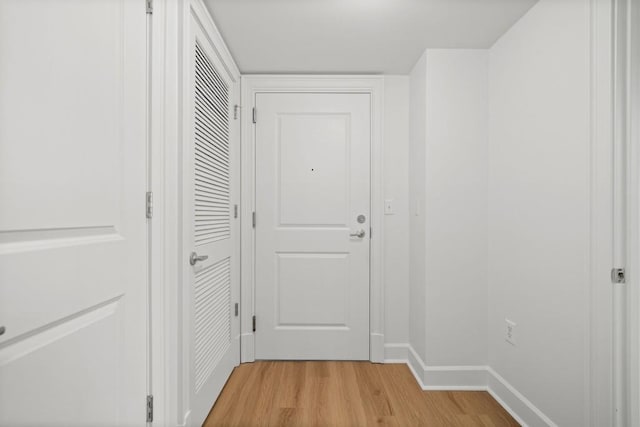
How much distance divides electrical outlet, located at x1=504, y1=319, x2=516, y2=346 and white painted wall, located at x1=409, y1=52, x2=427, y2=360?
1.54ft

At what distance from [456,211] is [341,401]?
1363 mm

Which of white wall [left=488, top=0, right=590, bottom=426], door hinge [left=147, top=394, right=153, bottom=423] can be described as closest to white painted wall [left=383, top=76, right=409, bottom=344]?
white wall [left=488, top=0, right=590, bottom=426]

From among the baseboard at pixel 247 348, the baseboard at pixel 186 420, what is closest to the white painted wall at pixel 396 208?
the baseboard at pixel 247 348

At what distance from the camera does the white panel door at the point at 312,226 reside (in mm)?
2473

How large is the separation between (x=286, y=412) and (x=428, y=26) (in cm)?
230

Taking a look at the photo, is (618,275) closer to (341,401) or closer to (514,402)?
(514,402)

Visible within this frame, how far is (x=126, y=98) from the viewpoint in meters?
1.08

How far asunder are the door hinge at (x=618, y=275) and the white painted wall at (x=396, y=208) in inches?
52.5

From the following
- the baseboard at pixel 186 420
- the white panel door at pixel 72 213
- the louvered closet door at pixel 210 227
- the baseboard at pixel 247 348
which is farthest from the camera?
the baseboard at pixel 247 348

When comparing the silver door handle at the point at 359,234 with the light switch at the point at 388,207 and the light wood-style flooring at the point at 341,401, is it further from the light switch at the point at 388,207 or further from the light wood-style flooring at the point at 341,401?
the light wood-style flooring at the point at 341,401

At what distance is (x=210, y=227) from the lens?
1.83m

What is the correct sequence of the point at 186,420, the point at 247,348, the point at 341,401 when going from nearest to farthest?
the point at 186,420
the point at 341,401
the point at 247,348

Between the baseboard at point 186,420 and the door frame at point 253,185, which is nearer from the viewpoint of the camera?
the baseboard at point 186,420

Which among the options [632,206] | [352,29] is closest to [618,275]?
[632,206]
